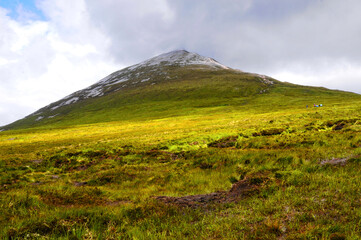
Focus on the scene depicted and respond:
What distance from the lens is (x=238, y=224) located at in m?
4.94

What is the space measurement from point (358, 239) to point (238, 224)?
98.0 inches

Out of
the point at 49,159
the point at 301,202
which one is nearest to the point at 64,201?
the point at 301,202

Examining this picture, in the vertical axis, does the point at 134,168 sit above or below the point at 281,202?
below

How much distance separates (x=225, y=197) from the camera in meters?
7.55

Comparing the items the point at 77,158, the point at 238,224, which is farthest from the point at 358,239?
the point at 77,158

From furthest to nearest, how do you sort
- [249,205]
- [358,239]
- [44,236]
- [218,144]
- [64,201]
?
[218,144] → [64,201] → [249,205] → [44,236] → [358,239]

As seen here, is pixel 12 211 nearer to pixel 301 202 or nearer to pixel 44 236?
pixel 44 236

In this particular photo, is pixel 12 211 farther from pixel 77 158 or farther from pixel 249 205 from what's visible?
pixel 77 158

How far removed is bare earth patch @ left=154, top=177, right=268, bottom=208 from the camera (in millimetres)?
7137

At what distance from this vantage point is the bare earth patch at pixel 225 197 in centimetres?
714

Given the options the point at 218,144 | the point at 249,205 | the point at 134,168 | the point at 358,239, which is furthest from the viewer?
the point at 218,144

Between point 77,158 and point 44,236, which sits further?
point 77,158

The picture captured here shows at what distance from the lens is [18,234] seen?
4766mm

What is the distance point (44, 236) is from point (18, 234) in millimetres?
745
